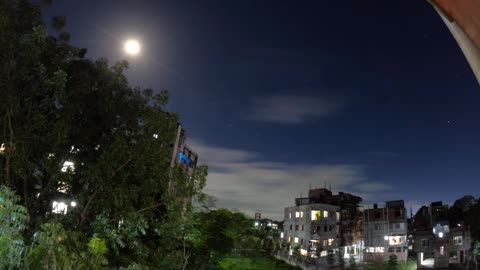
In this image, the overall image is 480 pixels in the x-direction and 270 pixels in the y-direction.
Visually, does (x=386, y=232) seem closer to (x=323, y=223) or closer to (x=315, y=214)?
(x=323, y=223)

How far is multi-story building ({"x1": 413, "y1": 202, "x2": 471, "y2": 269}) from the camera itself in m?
44.0

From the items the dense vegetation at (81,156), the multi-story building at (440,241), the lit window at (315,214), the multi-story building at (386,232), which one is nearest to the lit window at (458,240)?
the multi-story building at (440,241)

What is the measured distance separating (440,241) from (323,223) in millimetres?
14650

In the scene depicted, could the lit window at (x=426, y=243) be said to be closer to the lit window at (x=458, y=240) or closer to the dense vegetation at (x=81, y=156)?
the lit window at (x=458, y=240)

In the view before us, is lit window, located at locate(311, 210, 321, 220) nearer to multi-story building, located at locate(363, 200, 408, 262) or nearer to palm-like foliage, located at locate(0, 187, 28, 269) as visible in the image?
multi-story building, located at locate(363, 200, 408, 262)

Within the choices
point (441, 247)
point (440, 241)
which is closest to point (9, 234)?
point (441, 247)

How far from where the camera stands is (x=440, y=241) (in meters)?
45.9

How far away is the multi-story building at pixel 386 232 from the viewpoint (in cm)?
4816

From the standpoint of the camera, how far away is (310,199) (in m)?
57.5

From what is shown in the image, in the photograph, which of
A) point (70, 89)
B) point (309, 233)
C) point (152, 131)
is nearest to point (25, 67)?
point (70, 89)

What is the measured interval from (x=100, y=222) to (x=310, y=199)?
160 ft

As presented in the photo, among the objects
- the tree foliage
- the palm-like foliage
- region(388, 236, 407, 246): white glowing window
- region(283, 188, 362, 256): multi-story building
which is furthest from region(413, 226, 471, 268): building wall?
the palm-like foliage

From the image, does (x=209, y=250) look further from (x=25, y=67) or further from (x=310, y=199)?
(x=310, y=199)

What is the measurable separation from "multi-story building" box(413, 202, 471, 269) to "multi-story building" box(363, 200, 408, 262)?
6.99ft
